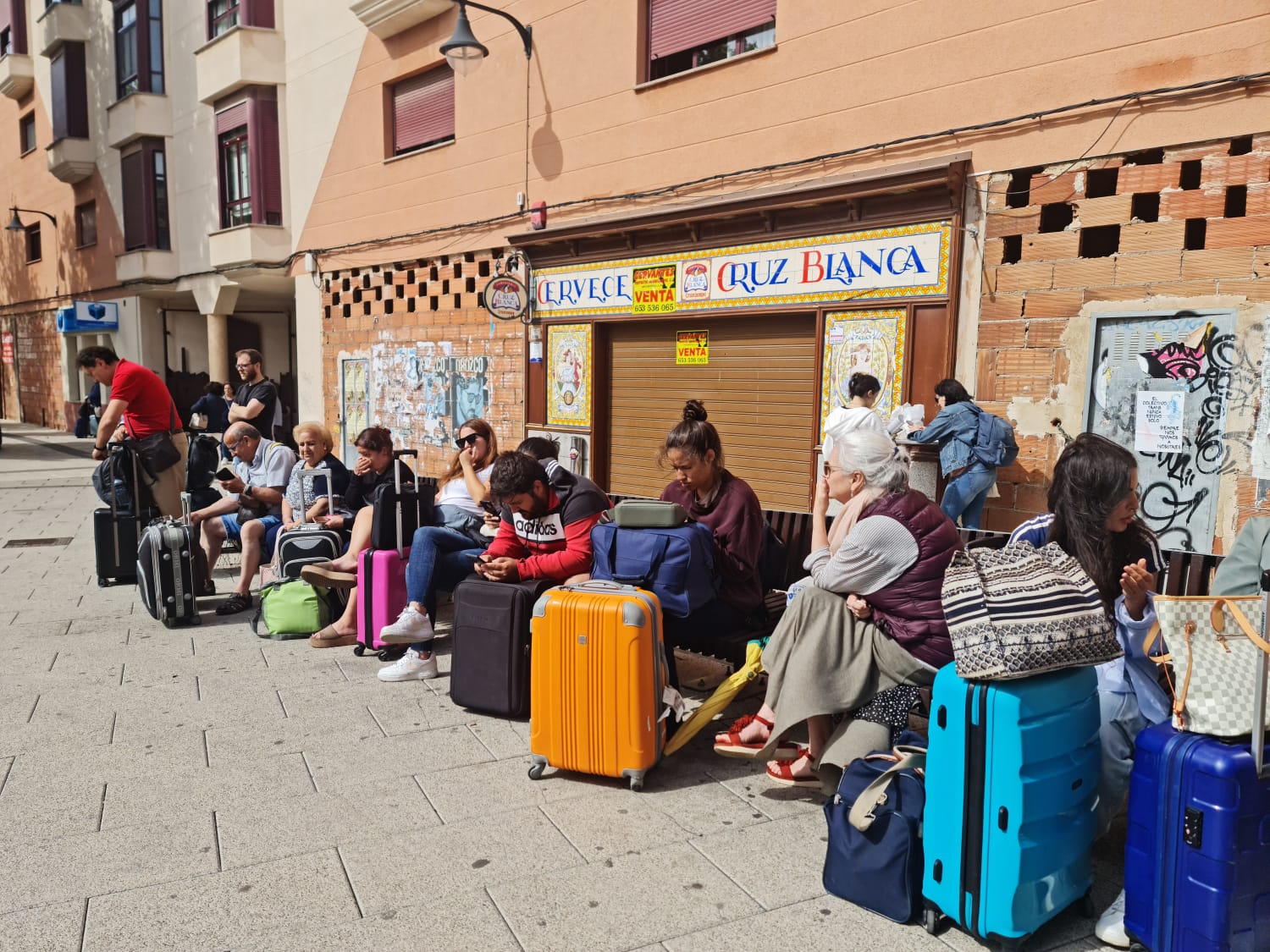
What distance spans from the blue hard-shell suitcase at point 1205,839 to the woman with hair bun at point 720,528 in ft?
6.90

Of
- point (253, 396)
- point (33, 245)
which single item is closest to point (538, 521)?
point (253, 396)

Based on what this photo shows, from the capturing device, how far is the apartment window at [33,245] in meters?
26.4

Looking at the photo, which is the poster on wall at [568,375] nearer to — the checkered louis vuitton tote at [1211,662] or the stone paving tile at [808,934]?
the stone paving tile at [808,934]

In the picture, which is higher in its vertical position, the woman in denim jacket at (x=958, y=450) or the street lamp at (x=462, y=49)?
the street lamp at (x=462, y=49)

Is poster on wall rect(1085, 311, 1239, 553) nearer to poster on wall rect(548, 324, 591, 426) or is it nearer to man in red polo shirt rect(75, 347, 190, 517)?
poster on wall rect(548, 324, 591, 426)

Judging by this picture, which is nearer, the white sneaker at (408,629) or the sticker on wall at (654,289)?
the white sneaker at (408,629)

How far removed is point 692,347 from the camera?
9.68 m

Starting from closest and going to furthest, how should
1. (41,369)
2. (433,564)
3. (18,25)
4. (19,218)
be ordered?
(433,564) < (18,25) < (19,218) < (41,369)

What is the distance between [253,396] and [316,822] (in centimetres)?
702

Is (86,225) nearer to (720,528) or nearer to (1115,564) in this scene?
(720,528)

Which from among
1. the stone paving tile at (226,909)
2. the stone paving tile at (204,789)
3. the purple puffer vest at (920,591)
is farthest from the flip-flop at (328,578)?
the purple puffer vest at (920,591)

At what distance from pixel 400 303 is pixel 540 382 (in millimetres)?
3088

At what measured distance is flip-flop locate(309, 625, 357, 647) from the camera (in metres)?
5.85

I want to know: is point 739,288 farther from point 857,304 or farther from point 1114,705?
point 1114,705
